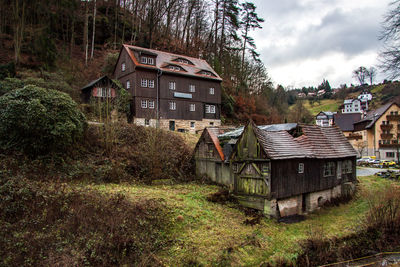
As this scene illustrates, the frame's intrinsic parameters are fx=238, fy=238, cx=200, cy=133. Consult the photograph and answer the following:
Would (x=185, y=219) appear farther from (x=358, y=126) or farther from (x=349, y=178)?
(x=358, y=126)

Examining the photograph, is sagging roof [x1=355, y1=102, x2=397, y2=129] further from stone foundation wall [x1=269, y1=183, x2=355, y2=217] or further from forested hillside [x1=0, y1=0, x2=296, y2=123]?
stone foundation wall [x1=269, y1=183, x2=355, y2=217]

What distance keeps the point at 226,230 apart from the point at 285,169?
6251 millimetres

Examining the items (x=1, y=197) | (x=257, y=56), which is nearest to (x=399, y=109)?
(x=257, y=56)

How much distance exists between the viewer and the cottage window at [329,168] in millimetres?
18681

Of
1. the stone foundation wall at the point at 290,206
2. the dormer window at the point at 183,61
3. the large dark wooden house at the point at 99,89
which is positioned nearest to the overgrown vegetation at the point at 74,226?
the stone foundation wall at the point at 290,206

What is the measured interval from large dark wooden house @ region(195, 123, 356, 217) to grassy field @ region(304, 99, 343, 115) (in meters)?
81.6

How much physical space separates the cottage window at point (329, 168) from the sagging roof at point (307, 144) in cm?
77

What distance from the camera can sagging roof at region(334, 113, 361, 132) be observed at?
51219 millimetres

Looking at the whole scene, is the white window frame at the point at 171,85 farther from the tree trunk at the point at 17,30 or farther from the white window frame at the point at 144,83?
the tree trunk at the point at 17,30

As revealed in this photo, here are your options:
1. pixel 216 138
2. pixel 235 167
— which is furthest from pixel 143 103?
pixel 235 167

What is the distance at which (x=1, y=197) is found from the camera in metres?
10.4

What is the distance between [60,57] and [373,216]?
1501 inches

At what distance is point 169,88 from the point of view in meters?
31.1

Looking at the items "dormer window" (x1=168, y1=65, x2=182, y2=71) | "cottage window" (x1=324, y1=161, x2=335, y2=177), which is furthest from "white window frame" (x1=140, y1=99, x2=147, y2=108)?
"cottage window" (x1=324, y1=161, x2=335, y2=177)
